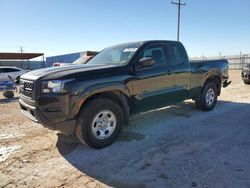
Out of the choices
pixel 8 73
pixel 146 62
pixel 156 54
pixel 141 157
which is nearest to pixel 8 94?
pixel 8 73

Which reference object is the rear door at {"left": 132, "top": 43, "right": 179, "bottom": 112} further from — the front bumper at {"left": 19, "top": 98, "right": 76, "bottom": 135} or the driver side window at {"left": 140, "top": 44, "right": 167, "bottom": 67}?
the front bumper at {"left": 19, "top": 98, "right": 76, "bottom": 135}

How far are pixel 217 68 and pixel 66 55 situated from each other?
37.3 metres

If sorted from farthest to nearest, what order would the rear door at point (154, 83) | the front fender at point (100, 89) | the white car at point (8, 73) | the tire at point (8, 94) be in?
the white car at point (8, 73) → the tire at point (8, 94) → the rear door at point (154, 83) → the front fender at point (100, 89)

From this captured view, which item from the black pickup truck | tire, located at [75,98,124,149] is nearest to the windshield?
the black pickup truck

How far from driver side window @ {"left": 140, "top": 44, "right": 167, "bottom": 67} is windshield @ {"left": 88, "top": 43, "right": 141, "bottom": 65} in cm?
22

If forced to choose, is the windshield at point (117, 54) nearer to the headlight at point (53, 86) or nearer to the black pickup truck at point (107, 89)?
the black pickup truck at point (107, 89)

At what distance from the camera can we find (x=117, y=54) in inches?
217

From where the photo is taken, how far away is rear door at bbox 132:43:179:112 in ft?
16.5

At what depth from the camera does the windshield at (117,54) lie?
5.16 meters

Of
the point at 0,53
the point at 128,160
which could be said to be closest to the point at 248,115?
the point at 128,160

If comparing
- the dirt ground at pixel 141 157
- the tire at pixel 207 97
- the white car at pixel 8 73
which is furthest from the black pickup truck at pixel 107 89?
the white car at pixel 8 73

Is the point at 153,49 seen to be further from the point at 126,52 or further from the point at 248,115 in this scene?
the point at 248,115

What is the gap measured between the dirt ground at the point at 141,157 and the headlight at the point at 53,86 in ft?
3.77

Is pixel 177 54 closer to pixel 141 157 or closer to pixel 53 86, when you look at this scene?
pixel 141 157
